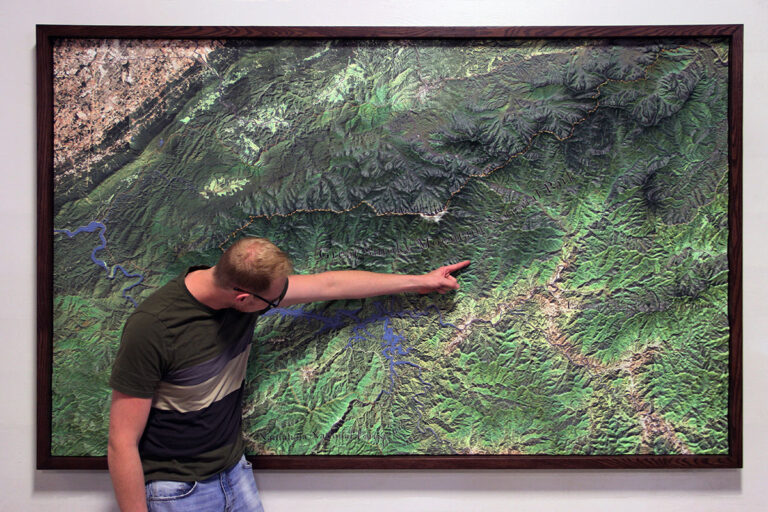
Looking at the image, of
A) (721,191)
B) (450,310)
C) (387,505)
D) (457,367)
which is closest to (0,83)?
(450,310)

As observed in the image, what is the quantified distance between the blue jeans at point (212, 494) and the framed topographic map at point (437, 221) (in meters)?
0.12

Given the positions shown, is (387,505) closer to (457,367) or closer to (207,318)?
(457,367)

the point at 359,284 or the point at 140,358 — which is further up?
the point at 359,284

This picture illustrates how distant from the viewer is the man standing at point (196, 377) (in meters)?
1.15

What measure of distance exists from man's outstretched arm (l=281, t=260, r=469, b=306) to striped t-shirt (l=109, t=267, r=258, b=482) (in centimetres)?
16

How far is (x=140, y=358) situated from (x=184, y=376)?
13 centimetres

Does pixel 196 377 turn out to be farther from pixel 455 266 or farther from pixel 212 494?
pixel 455 266

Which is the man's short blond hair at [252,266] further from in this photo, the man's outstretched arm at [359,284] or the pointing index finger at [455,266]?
the pointing index finger at [455,266]

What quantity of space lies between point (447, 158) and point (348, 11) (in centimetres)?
57

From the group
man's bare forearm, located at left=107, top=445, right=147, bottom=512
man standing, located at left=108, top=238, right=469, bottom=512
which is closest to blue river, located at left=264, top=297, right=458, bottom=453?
man standing, located at left=108, top=238, right=469, bottom=512

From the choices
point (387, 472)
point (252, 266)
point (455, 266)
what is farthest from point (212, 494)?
point (455, 266)

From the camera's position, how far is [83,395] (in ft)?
4.93

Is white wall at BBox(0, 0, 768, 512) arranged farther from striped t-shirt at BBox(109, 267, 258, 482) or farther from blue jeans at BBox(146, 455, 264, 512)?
striped t-shirt at BBox(109, 267, 258, 482)

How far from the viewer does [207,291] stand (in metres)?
1.23
